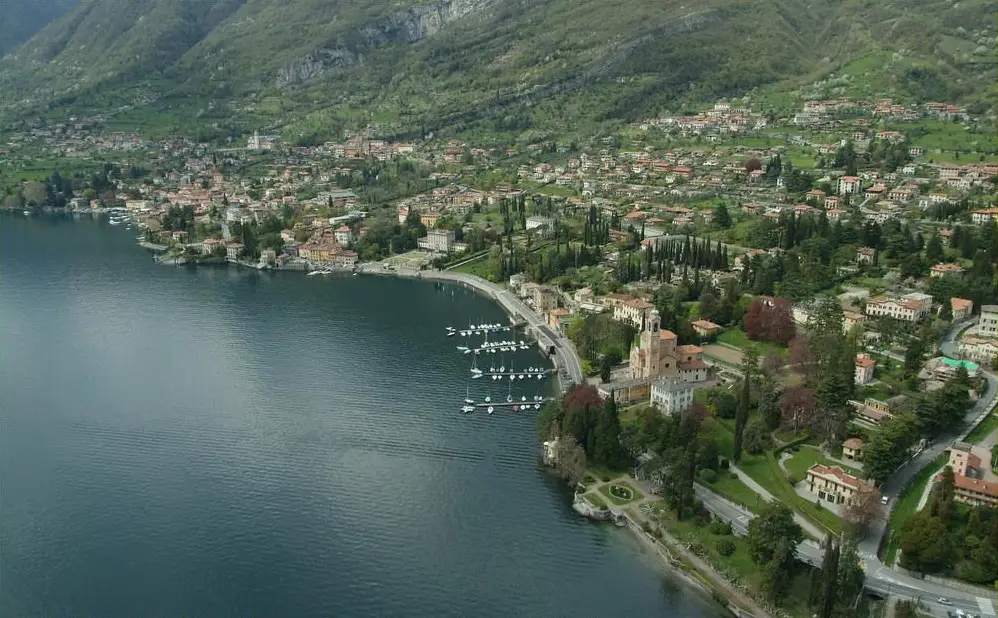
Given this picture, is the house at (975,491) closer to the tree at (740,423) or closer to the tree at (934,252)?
the tree at (740,423)

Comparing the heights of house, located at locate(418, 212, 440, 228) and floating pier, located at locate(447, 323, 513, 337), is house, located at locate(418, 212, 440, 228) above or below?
above

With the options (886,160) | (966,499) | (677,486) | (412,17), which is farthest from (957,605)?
(412,17)

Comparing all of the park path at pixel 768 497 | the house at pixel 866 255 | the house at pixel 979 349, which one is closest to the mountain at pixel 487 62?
the house at pixel 866 255

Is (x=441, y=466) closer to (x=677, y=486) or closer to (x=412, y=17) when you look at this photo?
(x=677, y=486)

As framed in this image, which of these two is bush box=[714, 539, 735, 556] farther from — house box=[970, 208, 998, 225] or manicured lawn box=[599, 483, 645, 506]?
house box=[970, 208, 998, 225]

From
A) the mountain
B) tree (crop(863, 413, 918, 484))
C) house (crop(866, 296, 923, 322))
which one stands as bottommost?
tree (crop(863, 413, 918, 484))

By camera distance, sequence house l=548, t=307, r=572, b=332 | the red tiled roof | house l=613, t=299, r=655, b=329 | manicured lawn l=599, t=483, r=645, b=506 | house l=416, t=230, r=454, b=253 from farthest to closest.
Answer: house l=416, t=230, r=454, b=253
house l=548, t=307, r=572, b=332
house l=613, t=299, r=655, b=329
manicured lawn l=599, t=483, r=645, b=506
the red tiled roof

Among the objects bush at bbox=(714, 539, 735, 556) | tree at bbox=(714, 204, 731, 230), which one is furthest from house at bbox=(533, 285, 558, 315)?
bush at bbox=(714, 539, 735, 556)
